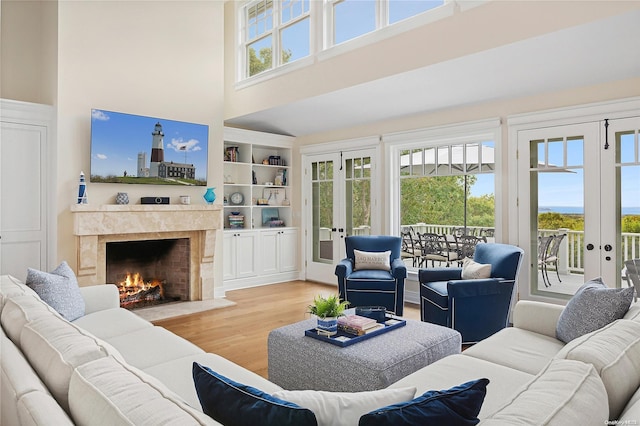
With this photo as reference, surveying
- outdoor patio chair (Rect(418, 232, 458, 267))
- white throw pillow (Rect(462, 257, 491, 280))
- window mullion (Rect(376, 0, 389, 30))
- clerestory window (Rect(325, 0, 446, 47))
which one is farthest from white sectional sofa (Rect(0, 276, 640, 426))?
outdoor patio chair (Rect(418, 232, 458, 267))

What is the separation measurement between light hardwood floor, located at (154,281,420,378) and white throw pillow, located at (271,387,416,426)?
2155mm

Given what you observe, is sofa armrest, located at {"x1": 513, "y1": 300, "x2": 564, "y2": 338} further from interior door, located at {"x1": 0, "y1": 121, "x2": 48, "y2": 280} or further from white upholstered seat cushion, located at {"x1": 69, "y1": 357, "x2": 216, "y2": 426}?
interior door, located at {"x1": 0, "y1": 121, "x2": 48, "y2": 280}

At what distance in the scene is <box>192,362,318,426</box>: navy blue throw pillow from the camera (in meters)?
1.03

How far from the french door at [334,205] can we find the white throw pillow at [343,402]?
4941 millimetres

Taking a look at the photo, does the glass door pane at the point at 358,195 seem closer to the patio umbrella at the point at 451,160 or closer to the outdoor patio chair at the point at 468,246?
the patio umbrella at the point at 451,160

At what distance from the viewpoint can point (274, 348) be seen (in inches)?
110

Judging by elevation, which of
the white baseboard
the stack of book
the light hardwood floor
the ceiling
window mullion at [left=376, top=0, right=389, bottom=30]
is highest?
window mullion at [left=376, top=0, right=389, bottom=30]

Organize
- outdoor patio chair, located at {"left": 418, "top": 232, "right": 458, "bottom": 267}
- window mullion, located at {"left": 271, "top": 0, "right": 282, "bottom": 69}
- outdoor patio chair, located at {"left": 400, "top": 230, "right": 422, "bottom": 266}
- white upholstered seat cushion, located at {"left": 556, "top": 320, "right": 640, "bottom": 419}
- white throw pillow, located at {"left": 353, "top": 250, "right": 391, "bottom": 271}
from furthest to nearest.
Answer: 1. outdoor patio chair, located at {"left": 400, "top": 230, "right": 422, "bottom": 266}
2. outdoor patio chair, located at {"left": 418, "top": 232, "right": 458, "bottom": 267}
3. window mullion, located at {"left": 271, "top": 0, "right": 282, "bottom": 69}
4. white throw pillow, located at {"left": 353, "top": 250, "right": 391, "bottom": 271}
5. white upholstered seat cushion, located at {"left": 556, "top": 320, "right": 640, "bottom": 419}

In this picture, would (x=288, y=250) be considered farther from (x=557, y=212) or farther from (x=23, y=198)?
(x=557, y=212)

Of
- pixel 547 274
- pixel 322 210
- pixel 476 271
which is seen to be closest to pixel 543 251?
pixel 547 274

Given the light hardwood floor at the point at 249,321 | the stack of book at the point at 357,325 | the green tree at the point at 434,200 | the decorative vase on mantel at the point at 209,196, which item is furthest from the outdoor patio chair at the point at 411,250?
the stack of book at the point at 357,325

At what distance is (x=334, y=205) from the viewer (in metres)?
6.77

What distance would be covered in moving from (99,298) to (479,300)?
3225 millimetres

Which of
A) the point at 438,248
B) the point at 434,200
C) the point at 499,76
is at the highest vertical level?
the point at 499,76
